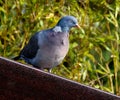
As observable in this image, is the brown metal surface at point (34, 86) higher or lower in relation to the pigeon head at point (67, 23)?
higher

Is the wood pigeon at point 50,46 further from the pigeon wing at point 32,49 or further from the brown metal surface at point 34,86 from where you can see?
the brown metal surface at point 34,86

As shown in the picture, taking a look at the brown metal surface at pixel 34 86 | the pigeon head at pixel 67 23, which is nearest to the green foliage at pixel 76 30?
the pigeon head at pixel 67 23

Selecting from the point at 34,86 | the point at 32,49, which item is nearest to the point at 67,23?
the point at 32,49

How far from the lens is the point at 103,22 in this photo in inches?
125

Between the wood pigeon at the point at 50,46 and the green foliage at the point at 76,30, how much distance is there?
0.78ft

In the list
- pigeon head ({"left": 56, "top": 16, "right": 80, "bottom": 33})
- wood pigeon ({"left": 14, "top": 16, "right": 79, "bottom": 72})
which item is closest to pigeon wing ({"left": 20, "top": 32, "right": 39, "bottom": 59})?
wood pigeon ({"left": 14, "top": 16, "right": 79, "bottom": 72})

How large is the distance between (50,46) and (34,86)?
6.16 ft

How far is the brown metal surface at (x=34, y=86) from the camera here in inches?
23.8

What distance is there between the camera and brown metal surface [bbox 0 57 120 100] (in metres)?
0.60

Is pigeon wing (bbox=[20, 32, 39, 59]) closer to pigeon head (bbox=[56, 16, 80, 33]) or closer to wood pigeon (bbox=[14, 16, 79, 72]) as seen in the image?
wood pigeon (bbox=[14, 16, 79, 72])

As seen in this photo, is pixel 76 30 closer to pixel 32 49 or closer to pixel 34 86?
pixel 32 49

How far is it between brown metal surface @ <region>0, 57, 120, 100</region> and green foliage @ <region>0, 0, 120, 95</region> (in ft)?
7.43

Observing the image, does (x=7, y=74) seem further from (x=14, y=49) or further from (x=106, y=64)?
(x=106, y=64)

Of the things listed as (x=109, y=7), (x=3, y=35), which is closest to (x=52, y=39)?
(x=3, y=35)
